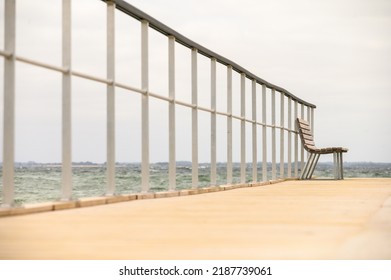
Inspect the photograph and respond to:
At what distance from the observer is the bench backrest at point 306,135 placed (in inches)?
411

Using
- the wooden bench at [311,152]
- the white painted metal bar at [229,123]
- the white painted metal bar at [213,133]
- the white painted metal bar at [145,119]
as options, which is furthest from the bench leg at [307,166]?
the white painted metal bar at [145,119]

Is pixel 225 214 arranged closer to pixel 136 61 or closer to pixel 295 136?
pixel 136 61

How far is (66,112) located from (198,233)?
1492 mm

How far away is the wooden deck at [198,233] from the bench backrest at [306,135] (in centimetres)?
→ 643

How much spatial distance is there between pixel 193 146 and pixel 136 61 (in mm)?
1109

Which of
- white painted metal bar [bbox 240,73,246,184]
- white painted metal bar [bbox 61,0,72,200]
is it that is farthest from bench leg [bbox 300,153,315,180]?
white painted metal bar [bbox 61,0,72,200]

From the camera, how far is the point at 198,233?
2691 mm

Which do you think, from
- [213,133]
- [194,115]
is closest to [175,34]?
[194,115]

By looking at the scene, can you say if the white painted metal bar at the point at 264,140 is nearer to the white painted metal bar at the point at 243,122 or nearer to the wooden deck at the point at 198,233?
the white painted metal bar at the point at 243,122

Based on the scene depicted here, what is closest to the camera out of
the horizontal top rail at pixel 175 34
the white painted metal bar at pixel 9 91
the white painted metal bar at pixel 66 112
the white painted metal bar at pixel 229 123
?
the white painted metal bar at pixel 9 91

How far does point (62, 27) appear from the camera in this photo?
3973 millimetres

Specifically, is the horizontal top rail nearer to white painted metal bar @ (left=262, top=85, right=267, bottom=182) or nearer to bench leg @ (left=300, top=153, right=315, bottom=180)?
white painted metal bar @ (left=262, top=85, right=267, bottom=182)

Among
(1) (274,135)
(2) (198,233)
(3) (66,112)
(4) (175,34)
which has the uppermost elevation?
(4) (175,34)

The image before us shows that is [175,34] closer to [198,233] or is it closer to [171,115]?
[171,115]
